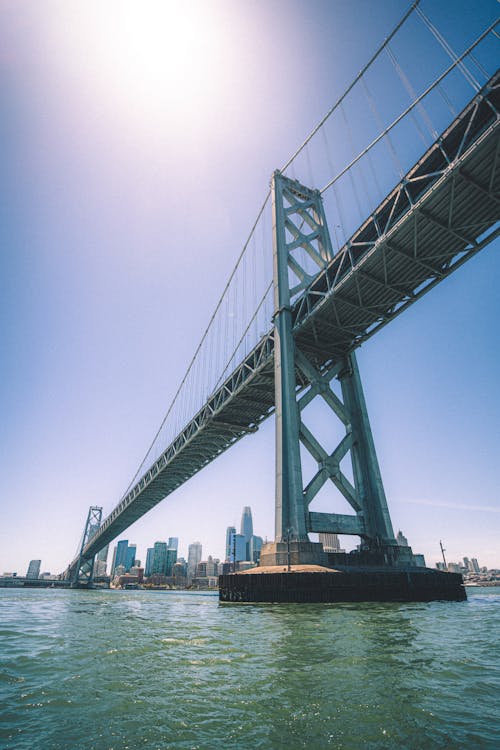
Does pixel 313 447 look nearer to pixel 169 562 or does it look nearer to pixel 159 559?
pixel 169 562

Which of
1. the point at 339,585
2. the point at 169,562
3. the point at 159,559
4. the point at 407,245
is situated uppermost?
the point at 407,245

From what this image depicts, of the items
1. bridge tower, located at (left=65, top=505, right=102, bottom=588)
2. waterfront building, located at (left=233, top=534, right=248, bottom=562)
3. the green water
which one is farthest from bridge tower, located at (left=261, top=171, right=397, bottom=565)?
waterfront building, located at (left=233, top=534, right=248, bottom=562)

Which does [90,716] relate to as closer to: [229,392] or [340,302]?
[340,302]

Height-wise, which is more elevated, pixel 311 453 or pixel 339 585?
pixel 311 453

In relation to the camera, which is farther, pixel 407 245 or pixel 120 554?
pixel 120 554

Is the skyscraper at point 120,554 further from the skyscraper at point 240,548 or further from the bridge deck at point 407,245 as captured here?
the bridge deck at point 407,245

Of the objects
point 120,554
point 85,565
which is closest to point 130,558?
point 120,554

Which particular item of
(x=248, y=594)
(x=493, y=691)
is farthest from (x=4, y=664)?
(x=248, y=594)
